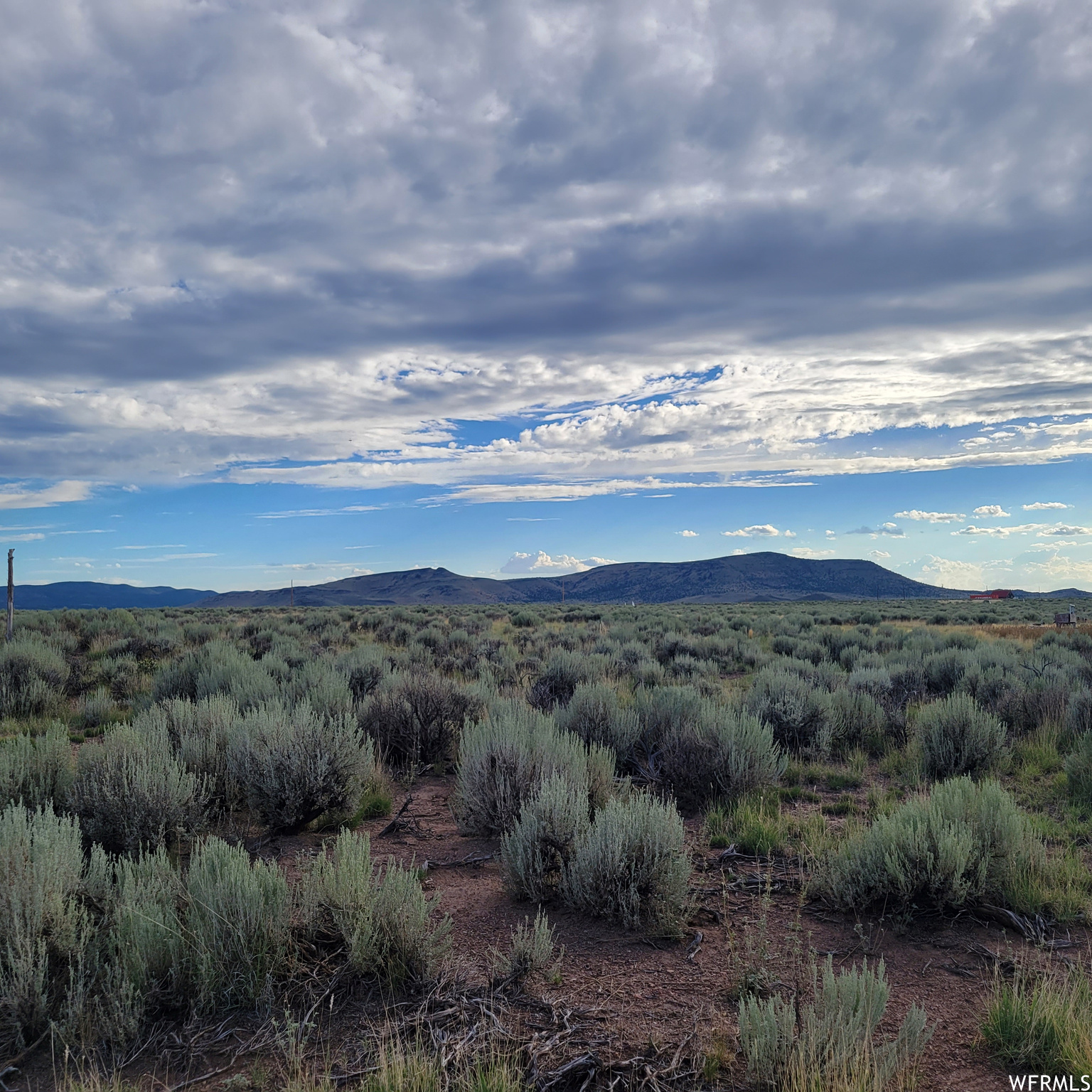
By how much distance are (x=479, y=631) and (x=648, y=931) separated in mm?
19834

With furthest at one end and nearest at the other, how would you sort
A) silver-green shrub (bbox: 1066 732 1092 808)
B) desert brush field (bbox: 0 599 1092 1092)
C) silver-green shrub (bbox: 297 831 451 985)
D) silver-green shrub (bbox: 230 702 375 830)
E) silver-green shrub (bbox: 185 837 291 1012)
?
1. silver-green shrub (bbox: 1066 732 1092 808)
2. silver-green shrub (bbox: 230 702 375 830)
3. silver-green shrub (bbox: 297 831 451 985)
4. silver-green shrub (bbox: 185 837 291 1012)
5. desert brush field (bbox: 0 599 1092 1092)

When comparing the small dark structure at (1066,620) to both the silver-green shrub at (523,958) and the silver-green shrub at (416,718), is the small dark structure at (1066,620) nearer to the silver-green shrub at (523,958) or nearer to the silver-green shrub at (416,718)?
the silver-green shrub at (416,718)

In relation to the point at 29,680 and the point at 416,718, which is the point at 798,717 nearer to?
the point at 416,718

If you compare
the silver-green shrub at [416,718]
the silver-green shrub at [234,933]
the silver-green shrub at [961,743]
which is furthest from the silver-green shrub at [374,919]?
the silver-green shrub at [961,743]

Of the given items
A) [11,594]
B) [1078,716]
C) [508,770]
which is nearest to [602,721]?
[508,770]

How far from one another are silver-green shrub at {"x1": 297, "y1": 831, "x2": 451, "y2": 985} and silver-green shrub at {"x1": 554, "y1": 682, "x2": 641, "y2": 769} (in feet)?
13.7

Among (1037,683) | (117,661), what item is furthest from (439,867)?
(117,661)

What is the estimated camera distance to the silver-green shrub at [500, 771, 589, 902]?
4.88 meters

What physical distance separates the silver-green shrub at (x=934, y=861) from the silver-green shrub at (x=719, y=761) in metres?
1.95

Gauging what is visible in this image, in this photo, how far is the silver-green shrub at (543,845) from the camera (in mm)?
4883

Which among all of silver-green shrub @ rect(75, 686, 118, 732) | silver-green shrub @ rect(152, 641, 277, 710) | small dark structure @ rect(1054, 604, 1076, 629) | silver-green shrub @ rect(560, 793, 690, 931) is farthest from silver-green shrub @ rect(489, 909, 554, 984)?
small dark structure @ rect(1054, 604, 1076, 629)

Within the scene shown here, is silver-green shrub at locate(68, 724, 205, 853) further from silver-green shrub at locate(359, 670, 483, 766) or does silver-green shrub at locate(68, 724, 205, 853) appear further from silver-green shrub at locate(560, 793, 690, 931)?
silver-green shrub at locate(359, 670, 483, 766)

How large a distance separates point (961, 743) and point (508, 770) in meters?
5.33

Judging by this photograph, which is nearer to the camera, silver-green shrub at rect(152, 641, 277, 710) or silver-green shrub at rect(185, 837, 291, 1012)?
silver-green shrub at rect(185, 837, 291, 1012)
